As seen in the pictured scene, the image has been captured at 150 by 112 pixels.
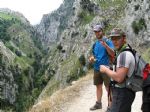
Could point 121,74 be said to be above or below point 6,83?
above

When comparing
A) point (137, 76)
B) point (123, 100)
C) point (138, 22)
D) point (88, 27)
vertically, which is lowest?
point (123, 100)

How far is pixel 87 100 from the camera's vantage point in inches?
676

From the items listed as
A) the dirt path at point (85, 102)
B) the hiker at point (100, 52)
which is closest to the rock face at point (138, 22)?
the dirt path at point (85, 102)

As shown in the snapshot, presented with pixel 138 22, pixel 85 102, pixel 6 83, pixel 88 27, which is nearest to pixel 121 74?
pixel 85 102

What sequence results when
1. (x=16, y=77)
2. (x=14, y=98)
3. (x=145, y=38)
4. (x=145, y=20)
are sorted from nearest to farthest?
(x=145, y=38) < (x=145, y=20) < (x=14, y=98) < (x=16, y=77)

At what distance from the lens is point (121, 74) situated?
7.09m

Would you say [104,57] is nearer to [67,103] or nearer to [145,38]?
[67,103]

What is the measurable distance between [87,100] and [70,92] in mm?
1726

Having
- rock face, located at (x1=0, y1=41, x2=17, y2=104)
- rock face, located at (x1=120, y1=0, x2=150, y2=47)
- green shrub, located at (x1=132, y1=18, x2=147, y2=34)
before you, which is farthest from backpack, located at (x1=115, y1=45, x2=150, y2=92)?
rock face, located at (x1=0, y1=41, x2=17, y2=104)

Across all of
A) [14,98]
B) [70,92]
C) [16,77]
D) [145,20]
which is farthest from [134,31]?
[16,77]

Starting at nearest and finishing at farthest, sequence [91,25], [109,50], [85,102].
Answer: [109,50], [85,102], [91,25]

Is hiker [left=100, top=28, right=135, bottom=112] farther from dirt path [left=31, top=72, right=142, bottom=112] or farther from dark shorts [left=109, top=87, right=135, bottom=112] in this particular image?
dirt path [left=31, top=72, right=142, bottom=112]

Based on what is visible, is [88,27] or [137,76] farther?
Answer: [88,27]

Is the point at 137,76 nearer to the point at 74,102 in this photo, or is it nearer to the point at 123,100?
the point at 123,100
